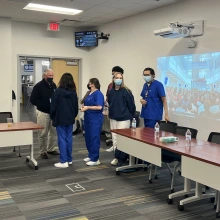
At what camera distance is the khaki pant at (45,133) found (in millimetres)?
5293

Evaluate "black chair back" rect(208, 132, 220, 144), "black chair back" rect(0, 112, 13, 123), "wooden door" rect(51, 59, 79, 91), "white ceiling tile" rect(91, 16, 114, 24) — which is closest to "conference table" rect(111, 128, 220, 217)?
"black chair back" rect(208, 132, 220, 144)

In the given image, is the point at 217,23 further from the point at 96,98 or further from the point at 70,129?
the point at 70,129

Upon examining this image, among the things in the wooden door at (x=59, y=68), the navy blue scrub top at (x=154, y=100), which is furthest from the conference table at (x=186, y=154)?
the wooden door at (x=59, y=68)

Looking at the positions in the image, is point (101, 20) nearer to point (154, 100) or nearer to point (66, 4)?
point (66, 4)

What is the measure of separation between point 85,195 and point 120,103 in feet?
5.43

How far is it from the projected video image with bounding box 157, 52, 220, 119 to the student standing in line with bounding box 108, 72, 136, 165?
1.33 meters

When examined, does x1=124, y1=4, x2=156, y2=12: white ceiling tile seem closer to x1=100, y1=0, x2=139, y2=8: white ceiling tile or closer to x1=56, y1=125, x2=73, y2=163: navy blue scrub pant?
x1=100, y1=0, x2=139, y2=8: white ceiling tile

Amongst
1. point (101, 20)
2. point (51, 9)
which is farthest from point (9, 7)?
point (101, 20)

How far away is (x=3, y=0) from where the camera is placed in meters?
5.45

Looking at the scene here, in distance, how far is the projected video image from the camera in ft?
16.7

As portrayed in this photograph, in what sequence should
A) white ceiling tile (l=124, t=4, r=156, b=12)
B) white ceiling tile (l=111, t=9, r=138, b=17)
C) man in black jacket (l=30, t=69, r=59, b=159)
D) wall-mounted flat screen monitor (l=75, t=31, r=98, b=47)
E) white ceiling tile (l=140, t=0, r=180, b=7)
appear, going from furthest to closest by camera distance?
wall-mounted flat screen monitor (l=75, t=31, r=98, b=47) → white ceiling tile (l=111, t=9, r=138, b=17) → white ceiling tile (l=124, t=4, r=156, b=12) → white ceiling tile (l=140, t=0, r=180, b=7) → man in black jacket (l=30, t=69, r=59, b=159)

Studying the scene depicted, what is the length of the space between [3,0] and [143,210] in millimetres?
4436

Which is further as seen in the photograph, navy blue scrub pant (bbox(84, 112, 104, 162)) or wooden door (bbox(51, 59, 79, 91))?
wooden door (bbox(51, 59, 79, 91))

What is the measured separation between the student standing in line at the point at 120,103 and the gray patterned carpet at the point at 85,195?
0.81 m
